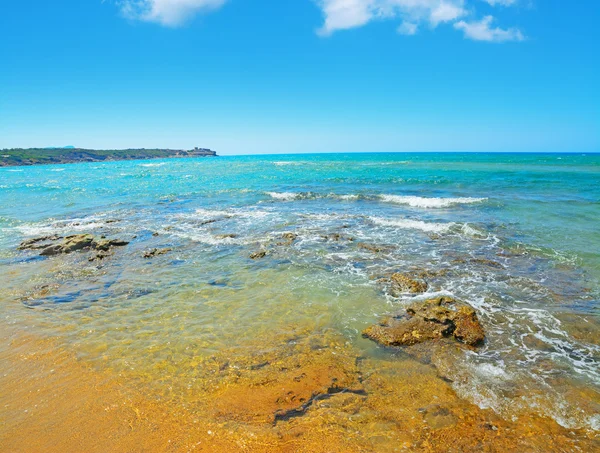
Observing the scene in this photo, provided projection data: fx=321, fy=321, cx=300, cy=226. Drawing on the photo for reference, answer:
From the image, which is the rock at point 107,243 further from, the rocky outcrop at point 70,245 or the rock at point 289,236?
the rock at point 289,236

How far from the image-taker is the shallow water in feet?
18.0

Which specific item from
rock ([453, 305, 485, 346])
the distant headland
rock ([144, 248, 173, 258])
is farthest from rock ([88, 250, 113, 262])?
the distant headland

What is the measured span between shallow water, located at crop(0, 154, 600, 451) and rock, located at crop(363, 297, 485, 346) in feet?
1.06

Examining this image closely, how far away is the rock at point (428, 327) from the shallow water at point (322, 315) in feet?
1.06

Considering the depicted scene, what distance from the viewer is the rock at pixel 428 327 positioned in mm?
7270

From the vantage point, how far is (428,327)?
301 inches

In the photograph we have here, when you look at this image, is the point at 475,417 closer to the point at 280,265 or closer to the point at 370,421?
the point at 370,421

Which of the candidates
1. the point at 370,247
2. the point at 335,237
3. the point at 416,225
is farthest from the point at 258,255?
the point at 416,225

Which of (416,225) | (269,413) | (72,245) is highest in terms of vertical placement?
(416,225)

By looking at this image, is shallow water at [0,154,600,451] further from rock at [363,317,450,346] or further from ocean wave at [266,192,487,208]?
ocean wave at [266,192,487,208]

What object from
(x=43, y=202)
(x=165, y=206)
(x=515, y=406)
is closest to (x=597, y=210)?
(x=515, y=406)

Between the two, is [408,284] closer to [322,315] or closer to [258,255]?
[322,315]

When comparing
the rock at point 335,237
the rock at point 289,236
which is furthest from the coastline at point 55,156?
the rock at point 335,237

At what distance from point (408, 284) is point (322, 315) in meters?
3.41
